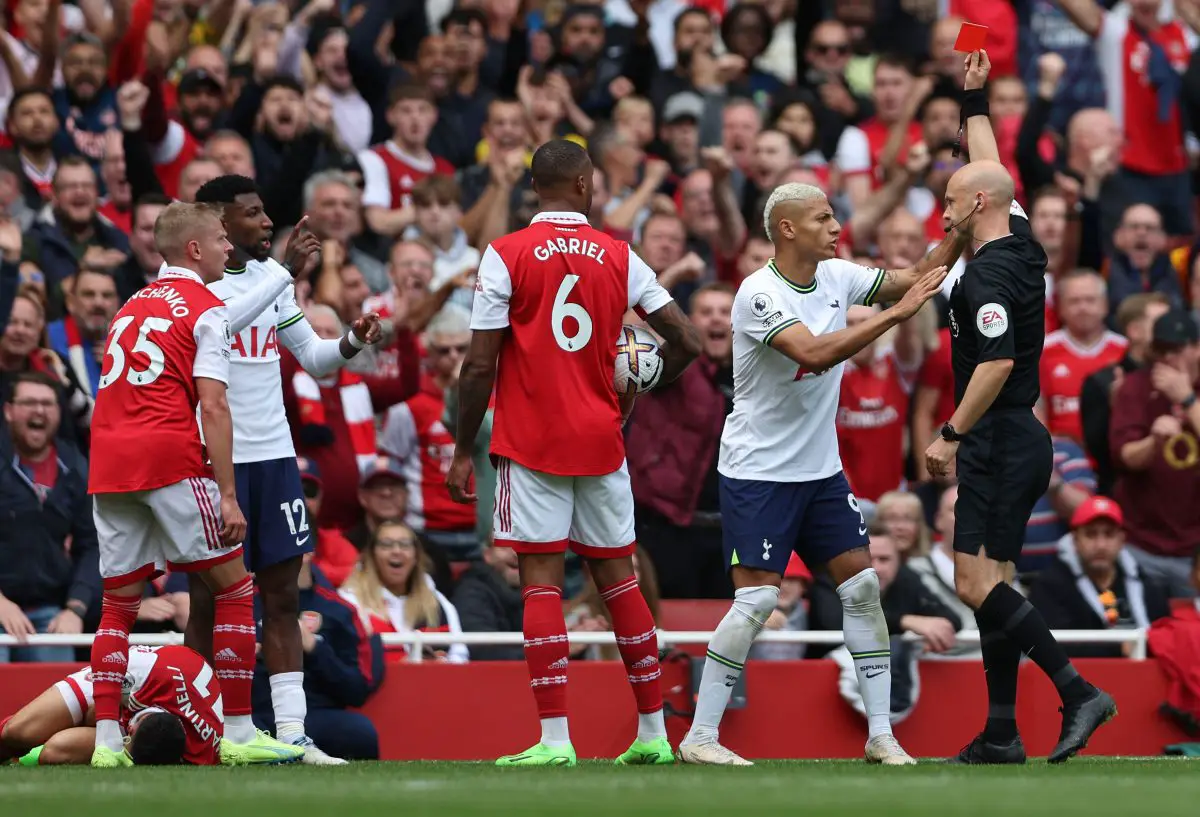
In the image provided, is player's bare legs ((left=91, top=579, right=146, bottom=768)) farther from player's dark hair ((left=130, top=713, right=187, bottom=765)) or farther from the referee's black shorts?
the referee's black shorts

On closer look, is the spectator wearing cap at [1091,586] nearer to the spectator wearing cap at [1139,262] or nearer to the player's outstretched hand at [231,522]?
the spectator wearing cap at [1139,262]

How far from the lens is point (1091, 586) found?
486 inches

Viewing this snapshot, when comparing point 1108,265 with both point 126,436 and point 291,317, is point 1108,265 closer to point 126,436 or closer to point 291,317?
point 291,317

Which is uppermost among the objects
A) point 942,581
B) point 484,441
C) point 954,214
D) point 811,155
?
point 811,155

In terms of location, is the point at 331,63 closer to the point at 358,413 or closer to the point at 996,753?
the point at 358,413

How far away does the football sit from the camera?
911 cm

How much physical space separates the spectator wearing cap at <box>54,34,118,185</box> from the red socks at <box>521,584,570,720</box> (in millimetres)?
7303

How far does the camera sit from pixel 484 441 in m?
12.9

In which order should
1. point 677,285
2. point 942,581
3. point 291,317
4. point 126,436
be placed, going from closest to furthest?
1. point 126,436
2. point 291,317
3. point 942,581
4. point 677,285

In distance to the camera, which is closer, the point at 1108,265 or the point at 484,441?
the point at 484,441

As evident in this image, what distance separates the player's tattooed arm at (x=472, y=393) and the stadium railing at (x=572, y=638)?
6.90ft

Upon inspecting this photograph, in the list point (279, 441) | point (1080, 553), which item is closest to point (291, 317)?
point (279, 441)

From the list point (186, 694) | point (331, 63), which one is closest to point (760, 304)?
point (186, 694)

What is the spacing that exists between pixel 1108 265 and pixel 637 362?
24.8 feet
